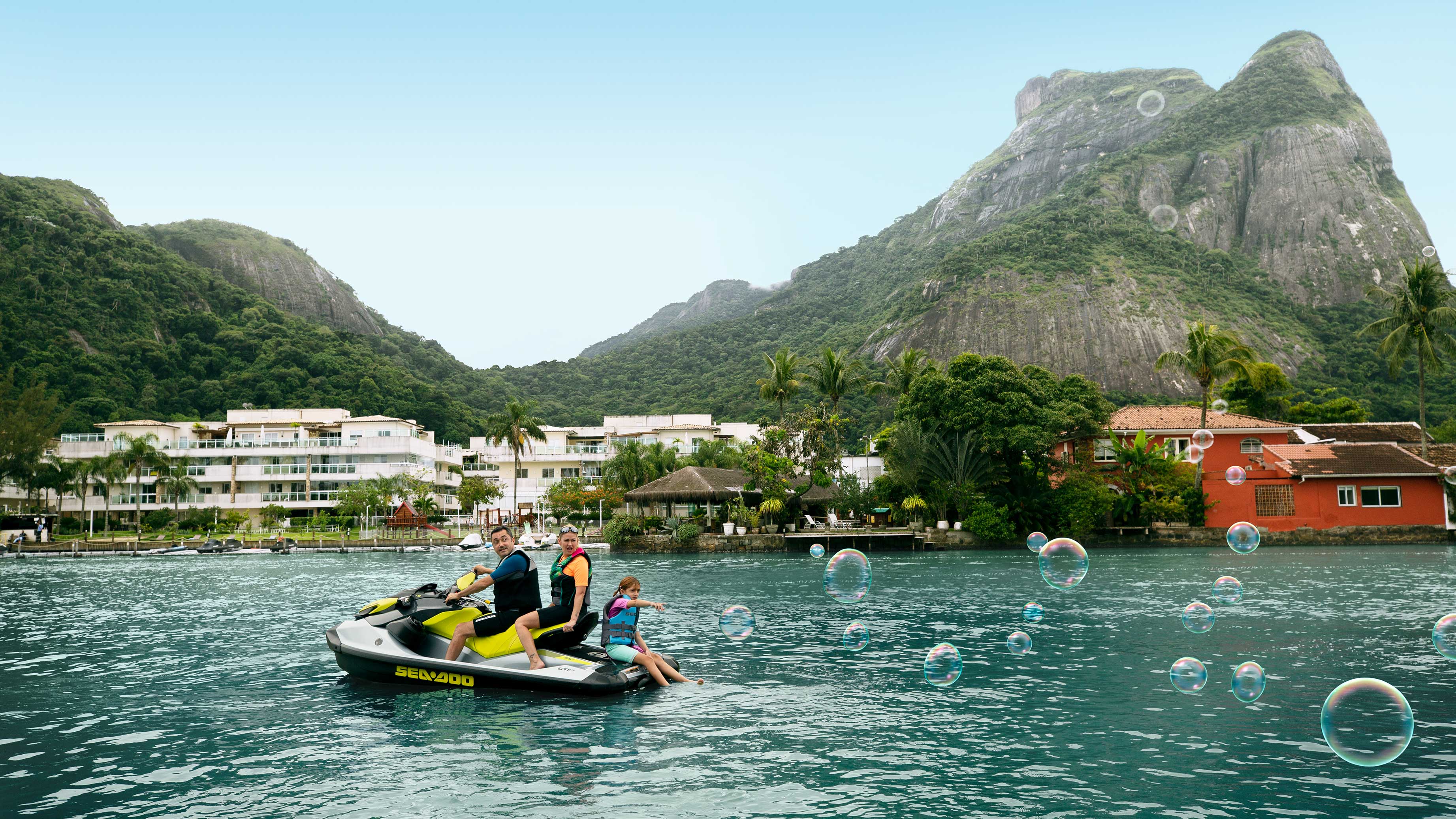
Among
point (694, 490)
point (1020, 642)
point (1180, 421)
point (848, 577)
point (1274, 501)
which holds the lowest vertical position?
point (1274, 501)

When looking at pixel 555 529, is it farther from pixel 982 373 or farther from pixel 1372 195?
pixel 1372 195

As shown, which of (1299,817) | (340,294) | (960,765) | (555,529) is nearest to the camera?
(1299,817)

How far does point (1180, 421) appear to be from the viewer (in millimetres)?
58656

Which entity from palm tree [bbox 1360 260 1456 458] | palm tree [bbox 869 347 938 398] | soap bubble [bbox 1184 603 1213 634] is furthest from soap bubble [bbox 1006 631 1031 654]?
palm tree [bbox 1360 260 1456 458]

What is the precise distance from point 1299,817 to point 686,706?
6885 millimetres

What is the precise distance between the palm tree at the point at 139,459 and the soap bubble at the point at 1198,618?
3155 inches

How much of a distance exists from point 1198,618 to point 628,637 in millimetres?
7951

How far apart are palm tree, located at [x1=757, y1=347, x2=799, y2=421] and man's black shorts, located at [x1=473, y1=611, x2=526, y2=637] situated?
54204mm

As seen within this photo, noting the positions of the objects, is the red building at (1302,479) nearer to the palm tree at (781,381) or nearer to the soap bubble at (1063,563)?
the palm tree at (781,381)

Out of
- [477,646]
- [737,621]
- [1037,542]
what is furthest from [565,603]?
[1037,542]

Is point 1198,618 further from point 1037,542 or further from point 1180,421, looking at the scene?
point 1180,421

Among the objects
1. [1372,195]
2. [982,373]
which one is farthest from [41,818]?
[1372,195]

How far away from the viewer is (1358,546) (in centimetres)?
5084

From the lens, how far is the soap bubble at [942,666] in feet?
36.9
